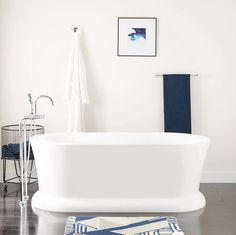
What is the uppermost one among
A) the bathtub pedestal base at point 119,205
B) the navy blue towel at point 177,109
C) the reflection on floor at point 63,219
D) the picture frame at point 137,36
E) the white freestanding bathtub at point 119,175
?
the picture frame at point 137,36

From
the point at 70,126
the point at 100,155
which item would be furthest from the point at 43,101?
the point at 100,155

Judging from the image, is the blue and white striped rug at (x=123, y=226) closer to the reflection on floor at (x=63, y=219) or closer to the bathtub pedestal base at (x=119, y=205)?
the reflection on floor at (x=63, y=219)

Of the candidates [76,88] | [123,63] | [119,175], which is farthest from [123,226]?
[123,63]

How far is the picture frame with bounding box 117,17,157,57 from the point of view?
5395 mm

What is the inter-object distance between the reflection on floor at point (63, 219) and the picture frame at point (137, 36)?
180 cm

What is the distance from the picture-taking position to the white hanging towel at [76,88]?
5.31m

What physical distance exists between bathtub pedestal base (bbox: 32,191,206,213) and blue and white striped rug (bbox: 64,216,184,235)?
0.23m

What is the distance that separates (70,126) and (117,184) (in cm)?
130

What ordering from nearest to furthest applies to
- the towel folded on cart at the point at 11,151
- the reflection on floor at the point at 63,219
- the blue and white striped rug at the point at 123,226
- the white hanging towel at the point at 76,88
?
the blue and white striped rug at the point at 123,226, the reflection on floor at the point at 63,219, the towel folded on cart at the point at 11,151, the white hanging towel at the point at 76,88

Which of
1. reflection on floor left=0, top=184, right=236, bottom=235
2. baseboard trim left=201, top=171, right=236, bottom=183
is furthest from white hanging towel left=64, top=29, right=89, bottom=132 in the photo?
baseboard trim left=201, top=171, right=236, bottom=183

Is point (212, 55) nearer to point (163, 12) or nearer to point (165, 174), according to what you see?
point (163, 12)

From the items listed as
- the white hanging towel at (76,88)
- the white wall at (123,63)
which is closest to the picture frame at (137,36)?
the white wall at (123,63)

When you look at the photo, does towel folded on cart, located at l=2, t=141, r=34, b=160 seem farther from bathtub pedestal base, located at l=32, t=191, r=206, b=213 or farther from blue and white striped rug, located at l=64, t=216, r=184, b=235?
blue and white striped rug, located at l=64, t=216, r=184, b=235

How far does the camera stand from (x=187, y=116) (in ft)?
17.8
